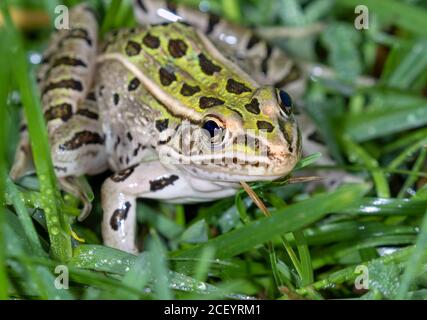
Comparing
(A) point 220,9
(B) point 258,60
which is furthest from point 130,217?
(A) point 220,9

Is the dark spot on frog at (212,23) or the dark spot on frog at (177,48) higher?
the dark spot on frog at (212,23)

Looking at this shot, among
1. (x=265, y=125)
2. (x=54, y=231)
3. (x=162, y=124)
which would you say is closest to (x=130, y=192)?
(x=162, y=124)

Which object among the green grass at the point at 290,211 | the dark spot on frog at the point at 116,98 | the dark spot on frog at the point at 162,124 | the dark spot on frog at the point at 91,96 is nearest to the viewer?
the green grass at the point at 290,211

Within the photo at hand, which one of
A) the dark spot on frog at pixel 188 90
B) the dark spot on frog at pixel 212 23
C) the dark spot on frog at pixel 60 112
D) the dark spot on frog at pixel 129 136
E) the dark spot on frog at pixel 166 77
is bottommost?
the dark spot on frog at pixel 129 136

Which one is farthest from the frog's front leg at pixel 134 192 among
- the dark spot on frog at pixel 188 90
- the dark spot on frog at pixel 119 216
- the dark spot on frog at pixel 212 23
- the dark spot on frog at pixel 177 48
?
the dark spot on frog at pixel 212 23

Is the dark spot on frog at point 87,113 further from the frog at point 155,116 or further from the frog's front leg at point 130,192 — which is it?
the frog's front leg at point 130,192

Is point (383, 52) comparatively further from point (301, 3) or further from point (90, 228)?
point (90, 228)

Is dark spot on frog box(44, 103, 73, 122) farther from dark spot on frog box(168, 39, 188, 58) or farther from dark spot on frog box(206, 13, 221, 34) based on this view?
dark spot on frog box(206, 13, 221, 34)

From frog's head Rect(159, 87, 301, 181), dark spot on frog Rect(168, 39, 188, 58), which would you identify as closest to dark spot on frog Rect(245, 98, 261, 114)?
frog's head Rect(159, 87, 301, 181)
